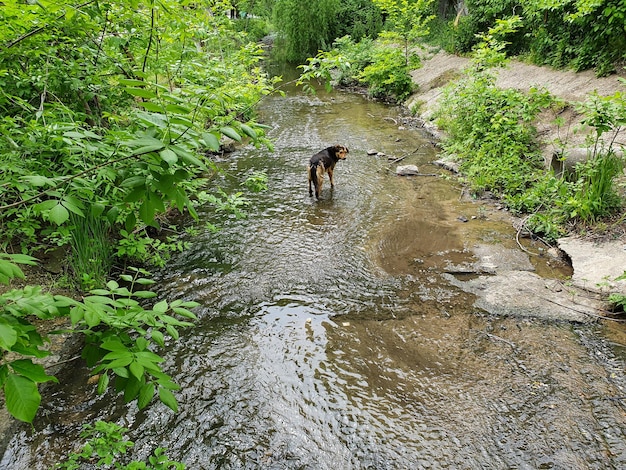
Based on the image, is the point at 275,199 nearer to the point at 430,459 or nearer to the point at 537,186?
the point at 537,186

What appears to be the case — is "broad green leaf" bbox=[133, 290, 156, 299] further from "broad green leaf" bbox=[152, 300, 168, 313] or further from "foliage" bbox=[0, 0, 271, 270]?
"foliage" bbox=[0, 0, 271, 270]

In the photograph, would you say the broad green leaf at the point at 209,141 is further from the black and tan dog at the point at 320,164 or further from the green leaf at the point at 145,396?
the black and tan dog at the point at 320,164

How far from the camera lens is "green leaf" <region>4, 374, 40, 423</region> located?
1.10 meters

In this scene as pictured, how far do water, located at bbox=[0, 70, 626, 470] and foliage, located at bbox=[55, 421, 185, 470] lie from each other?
0.50ft

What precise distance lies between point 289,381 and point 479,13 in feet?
50.9

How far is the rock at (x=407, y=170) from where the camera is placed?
8.55 m

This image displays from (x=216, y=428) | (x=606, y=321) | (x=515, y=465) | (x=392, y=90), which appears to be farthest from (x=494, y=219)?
(x=392, y=90)

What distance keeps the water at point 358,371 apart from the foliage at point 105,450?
0.15 metres

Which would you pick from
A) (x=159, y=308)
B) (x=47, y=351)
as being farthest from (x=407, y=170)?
(x=47, y=351)

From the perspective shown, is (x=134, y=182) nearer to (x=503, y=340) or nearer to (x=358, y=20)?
(x=503, y=340)

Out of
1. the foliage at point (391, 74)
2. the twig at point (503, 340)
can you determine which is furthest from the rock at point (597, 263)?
the foliage at point (391, 74)

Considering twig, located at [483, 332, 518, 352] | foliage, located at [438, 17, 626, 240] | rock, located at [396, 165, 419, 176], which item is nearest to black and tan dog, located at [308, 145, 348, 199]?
rock, located at [396, 165, 419, 176]

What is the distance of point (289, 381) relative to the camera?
3578 mm

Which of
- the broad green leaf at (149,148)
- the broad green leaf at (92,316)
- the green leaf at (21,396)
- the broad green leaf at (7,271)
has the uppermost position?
the broad green leaf at (149,148)
